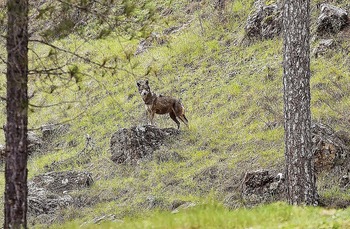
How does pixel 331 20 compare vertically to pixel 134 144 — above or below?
above

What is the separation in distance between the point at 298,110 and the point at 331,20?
9.33 metres

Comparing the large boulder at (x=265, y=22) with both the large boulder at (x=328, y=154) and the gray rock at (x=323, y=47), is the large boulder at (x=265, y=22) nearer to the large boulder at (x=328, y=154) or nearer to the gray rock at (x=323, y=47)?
the gray rock at (x=323, y=47)

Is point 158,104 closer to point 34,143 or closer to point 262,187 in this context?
point 34,143

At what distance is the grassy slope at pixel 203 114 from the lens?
601 inches

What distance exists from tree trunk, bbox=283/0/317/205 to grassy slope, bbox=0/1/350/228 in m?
1.12

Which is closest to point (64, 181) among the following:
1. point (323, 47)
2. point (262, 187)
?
point (262, 187)

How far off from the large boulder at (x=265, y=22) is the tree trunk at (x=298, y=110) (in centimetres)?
1091

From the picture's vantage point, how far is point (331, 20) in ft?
63.8

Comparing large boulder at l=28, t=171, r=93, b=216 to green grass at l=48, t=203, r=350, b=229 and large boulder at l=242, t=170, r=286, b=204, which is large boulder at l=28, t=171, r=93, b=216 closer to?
large boulder at l=242, t=170, r=286, b=204

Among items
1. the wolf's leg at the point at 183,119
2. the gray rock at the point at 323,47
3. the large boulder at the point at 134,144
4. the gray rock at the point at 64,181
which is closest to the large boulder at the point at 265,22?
the gray rock at the point at 323,47

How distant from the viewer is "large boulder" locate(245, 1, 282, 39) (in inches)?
869

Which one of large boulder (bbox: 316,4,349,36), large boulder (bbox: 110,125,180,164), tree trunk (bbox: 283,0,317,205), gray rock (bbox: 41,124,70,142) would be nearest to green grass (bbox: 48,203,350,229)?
tree trunk (bbox: 283,0,317,205)

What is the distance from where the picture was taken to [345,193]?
1166 cm

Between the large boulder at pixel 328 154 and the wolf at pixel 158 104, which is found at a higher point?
the wolf at pixel 158 104
